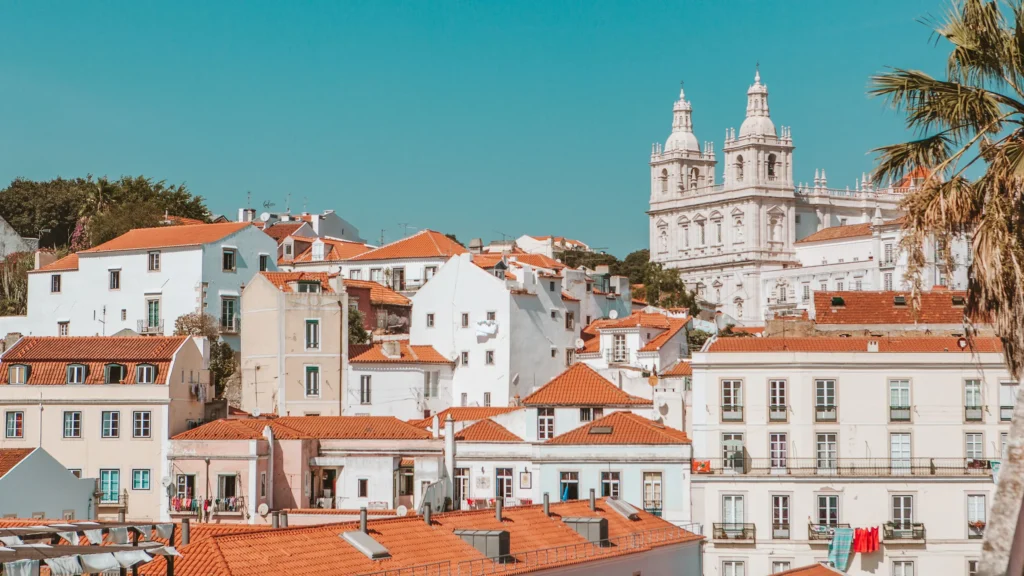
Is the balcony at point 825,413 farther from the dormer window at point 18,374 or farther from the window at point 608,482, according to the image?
the dormer window at point 18,374

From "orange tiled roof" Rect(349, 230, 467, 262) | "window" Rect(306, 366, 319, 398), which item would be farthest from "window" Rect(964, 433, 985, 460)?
"orange tiled roof" Rect(349, 230, 467, 262)

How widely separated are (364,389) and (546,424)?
45.9 feet

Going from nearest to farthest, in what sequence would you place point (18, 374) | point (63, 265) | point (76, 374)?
1. point (76, 374)
2. point (18, 374)
3. point (63, 265)

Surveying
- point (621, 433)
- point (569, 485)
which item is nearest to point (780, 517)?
point (621, 433)

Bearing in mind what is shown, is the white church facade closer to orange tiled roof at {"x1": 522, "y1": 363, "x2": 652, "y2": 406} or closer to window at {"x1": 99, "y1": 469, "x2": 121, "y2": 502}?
orange tiled roof at {"x1": 522, "y1": 363, "x2": 652, "y2": 406}

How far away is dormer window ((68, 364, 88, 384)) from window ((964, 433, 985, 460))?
3368 cm

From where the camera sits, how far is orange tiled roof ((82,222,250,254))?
265ft

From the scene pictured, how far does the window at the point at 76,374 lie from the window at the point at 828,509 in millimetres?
29074

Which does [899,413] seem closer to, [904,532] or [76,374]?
[904,532]

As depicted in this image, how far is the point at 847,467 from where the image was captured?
5572cm

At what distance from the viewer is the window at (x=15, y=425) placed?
63.6 meters

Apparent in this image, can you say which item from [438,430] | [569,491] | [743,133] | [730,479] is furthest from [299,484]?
[743,133]

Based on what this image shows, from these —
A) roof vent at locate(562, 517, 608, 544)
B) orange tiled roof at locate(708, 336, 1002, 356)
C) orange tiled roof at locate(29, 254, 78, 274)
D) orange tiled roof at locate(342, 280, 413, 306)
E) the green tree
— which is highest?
orange tiled roof at locate(29, 254, 78, 274)

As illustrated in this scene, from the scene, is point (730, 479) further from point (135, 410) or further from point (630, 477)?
point (135, 410)
